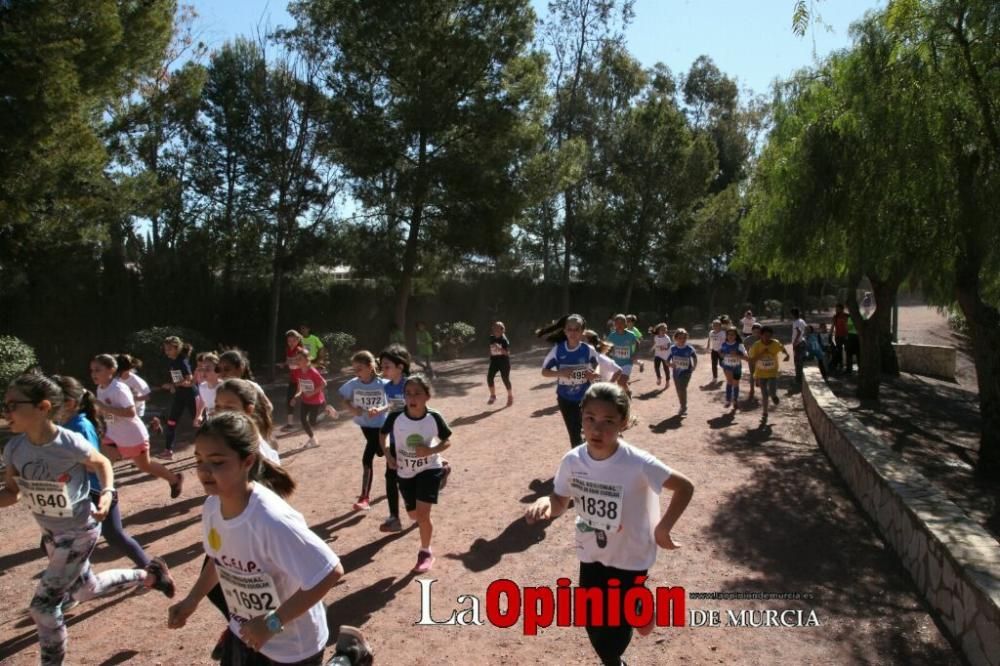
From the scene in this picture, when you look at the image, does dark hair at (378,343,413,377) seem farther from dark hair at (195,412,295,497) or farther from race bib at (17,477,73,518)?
dark hair at (195,412,295,497)

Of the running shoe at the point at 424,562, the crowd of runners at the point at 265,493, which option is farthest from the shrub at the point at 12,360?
the running shoe at the point at 424,562

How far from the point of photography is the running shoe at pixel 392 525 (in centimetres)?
661

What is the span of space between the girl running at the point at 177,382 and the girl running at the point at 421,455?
17.0 feet

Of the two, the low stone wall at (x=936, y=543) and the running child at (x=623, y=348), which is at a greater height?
the running child at (x=623, y=348)

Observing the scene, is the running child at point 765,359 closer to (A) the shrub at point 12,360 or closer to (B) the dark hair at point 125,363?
(B) the dark hair at point 125,363

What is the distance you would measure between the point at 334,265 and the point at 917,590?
57.0 feet

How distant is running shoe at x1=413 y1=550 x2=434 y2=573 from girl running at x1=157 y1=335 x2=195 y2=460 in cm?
554

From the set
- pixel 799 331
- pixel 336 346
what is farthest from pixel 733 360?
pixel 336 346

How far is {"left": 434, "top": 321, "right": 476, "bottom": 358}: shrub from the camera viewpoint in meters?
24.6

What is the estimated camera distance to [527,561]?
5.92 meters

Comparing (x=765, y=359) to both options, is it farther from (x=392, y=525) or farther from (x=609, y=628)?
(x=609, y=628)

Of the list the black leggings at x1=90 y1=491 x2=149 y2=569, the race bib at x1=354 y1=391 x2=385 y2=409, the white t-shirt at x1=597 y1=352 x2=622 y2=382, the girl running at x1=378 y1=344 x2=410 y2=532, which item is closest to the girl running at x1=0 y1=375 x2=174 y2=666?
the black leggings at x1=90 y1=491 x2=149 y2=569

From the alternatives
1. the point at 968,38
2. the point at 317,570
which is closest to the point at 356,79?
the point at 968,38

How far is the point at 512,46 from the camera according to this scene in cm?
2023
